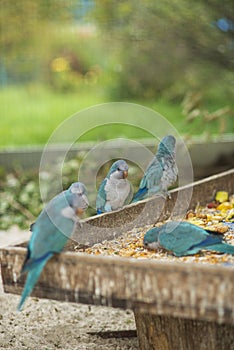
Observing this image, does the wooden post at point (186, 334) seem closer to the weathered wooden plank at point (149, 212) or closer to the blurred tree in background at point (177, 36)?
the weathered wooden plank at point (149, 212)

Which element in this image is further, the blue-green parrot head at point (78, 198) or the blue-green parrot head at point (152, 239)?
the blue-green parrot head at point (152, 239)

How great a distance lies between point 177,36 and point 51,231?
3087 mm

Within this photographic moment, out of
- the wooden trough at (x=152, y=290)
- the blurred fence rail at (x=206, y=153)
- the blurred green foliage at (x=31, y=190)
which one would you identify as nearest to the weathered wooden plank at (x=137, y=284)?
the wooden trough at (x=152, y=290)

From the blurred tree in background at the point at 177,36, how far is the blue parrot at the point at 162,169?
6.77ft

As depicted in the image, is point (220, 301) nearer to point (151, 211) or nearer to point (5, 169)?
point (151, 211)

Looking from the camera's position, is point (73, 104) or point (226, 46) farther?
point (73, 104)

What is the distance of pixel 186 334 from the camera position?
5.57 ft

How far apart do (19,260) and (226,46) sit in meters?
3.20

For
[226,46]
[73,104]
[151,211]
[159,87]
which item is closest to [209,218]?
[151,211]

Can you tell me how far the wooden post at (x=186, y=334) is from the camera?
1.66m

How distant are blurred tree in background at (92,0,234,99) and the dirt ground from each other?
2.17 meters

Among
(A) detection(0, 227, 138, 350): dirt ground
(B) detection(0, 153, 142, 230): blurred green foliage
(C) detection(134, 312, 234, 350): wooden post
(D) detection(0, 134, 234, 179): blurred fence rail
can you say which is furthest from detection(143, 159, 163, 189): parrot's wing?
(D) detection(0, 134, 234, 179): blurred fence rail

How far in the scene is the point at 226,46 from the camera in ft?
14.2

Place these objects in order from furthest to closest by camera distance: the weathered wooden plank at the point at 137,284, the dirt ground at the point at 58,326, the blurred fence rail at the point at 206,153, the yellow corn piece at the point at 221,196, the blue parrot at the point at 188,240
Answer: the blurred fence rail at the point at 206,153 → the yellow corn piece at the point at 221,196 → the dirt ground at the point at 58,326 → the blue parrot at the point at 188,240 → the weathered wooden plank at the point at 137,284
